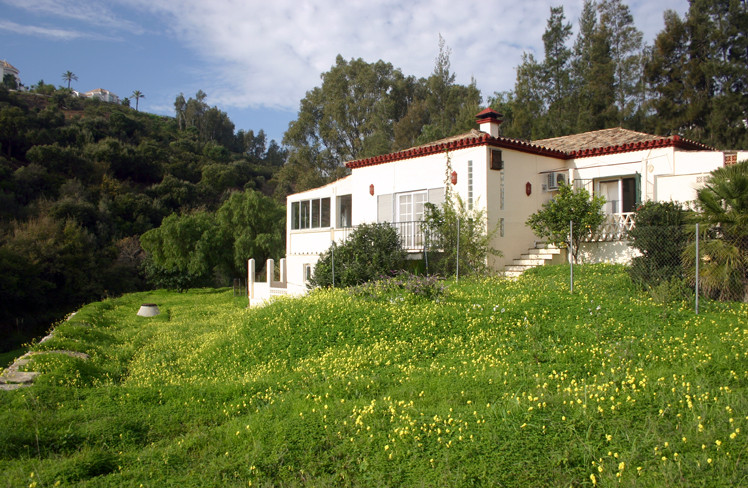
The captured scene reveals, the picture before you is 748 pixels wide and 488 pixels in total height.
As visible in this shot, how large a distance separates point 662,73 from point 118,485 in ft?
114

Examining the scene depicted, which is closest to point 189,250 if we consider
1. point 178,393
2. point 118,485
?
point 178,393

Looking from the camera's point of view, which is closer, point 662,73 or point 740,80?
point 740,80

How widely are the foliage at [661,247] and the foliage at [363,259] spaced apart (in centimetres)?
577

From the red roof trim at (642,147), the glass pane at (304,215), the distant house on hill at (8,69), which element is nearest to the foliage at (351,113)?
the glass pane at (304,215)

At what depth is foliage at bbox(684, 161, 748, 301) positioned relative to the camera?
9594 millimetres

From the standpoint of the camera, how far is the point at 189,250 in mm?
29688

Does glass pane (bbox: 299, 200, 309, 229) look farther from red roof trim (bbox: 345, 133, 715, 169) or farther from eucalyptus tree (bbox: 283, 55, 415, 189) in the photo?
eucalyptus tree (bbox: 283, 55, 415, 189)

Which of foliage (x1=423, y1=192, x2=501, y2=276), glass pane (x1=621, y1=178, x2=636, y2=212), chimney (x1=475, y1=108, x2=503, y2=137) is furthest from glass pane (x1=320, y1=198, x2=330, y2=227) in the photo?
glass pane (x1=621, y1=178, x2=636, y2=212)

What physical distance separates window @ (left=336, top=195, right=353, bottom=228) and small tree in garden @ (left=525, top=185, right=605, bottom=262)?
735 cm

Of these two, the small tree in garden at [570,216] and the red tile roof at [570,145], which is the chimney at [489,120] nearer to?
the red tile roof at [570,145]

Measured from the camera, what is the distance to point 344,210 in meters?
20.4

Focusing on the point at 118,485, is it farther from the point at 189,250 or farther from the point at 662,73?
A: the point at 662,73

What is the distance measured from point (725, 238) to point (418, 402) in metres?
7.32

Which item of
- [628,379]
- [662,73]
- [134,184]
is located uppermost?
[662,73]
